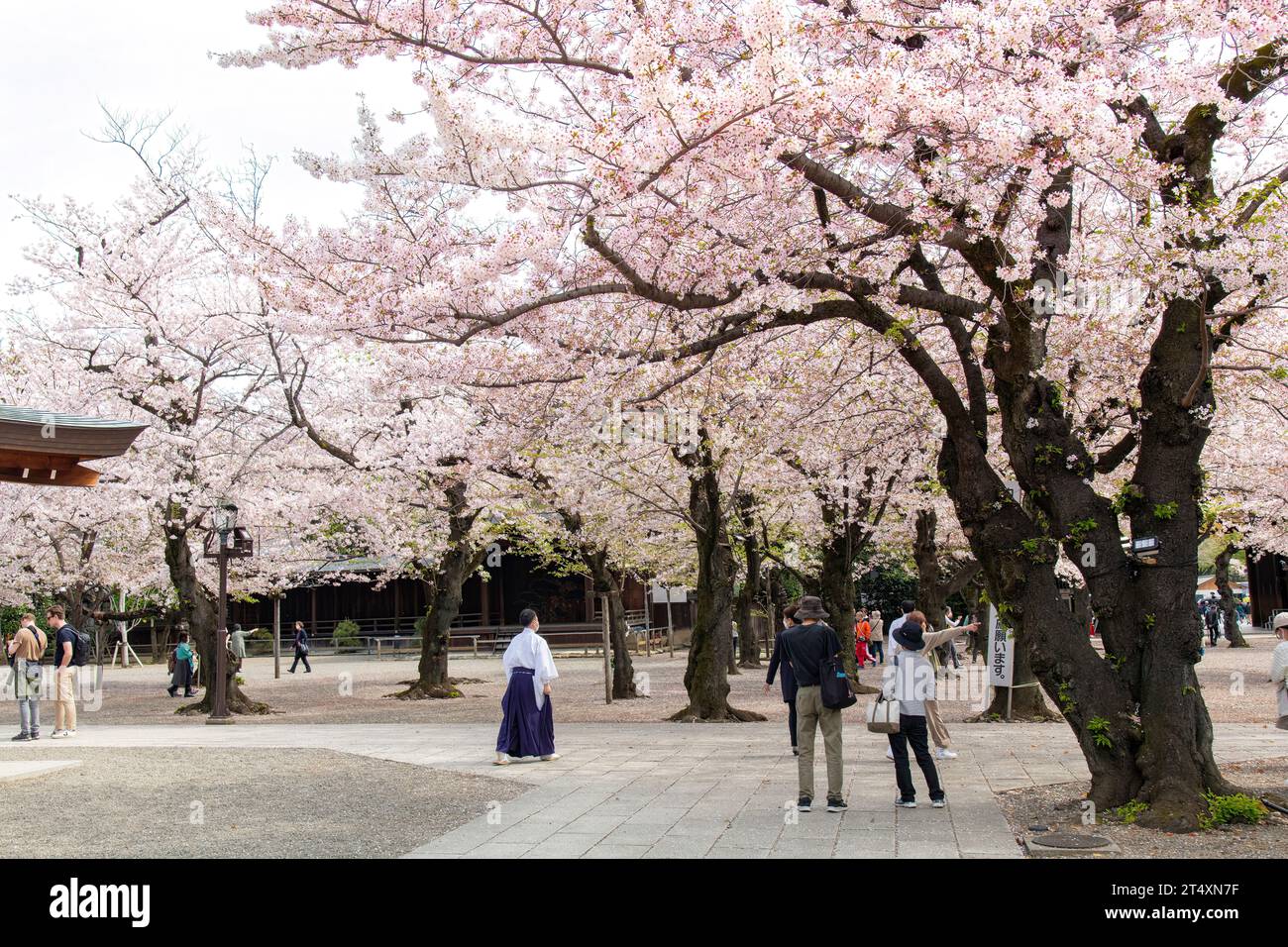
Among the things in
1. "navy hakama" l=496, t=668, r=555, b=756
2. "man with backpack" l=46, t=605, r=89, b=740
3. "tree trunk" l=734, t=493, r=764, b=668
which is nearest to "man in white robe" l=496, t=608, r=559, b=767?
"navy hakama" l=496, t=668, r=555, b=756

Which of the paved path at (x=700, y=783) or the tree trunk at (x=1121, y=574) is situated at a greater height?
the tree trunk at (x=1121, y=574)

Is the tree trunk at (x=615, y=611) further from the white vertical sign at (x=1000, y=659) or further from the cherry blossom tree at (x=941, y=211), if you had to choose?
the cherry blossom tree at (x=941, y=211)

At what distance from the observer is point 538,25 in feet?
25.7

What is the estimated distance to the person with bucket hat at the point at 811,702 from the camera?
835cm

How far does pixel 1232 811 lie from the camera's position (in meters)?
7.30

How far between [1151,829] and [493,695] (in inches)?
704

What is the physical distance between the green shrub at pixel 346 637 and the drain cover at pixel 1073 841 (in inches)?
1630

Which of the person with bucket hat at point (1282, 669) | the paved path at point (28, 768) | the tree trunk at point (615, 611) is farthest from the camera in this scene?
the tree trunk at point (615, 611)

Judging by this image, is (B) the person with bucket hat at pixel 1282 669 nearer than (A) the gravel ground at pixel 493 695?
Yes

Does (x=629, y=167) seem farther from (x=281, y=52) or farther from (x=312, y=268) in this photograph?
(x=312, y=268)

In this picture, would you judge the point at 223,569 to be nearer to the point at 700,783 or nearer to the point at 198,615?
the point at 198,615

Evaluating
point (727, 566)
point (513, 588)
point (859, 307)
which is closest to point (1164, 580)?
point (859, 307)

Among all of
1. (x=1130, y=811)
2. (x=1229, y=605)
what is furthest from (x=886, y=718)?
(x=1229, y=605)

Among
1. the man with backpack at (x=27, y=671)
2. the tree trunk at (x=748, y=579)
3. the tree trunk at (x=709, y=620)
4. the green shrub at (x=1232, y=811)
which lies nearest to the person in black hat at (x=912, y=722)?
the green shrub at (x=1232, y=811)
